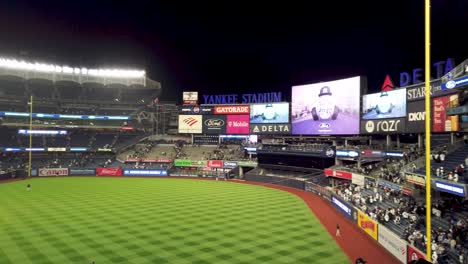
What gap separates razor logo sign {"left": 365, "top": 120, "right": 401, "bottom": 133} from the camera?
3994 centimetres

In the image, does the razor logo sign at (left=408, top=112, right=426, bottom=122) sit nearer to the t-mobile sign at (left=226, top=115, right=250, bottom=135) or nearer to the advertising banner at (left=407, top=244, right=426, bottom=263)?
the advertising banner at (left=407, top=244, right=426, bottom=263)

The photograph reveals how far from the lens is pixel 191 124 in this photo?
6906cm

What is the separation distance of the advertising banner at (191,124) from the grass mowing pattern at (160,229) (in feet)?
97.9

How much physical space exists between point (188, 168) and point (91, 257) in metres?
48.1

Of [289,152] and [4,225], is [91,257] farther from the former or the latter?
[289,152]

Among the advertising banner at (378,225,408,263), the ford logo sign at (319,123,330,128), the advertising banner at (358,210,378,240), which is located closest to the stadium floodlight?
the ford logo sign at (319,123,330,128)

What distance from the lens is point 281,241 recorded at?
21391 mm

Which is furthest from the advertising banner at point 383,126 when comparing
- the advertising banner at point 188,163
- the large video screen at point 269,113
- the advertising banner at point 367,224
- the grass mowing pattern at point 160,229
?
the advertising banner at point 188,163

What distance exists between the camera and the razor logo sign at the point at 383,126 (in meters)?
39.9

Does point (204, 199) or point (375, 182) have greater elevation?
point (375, 182)

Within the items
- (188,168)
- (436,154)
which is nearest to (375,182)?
(436,154)

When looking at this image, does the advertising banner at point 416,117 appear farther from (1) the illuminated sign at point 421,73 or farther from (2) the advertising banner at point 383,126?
(1) the illuminated sign at point 421,73

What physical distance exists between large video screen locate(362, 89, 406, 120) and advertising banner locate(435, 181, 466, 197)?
68.9ft

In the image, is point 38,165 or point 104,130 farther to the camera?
point 104,130
